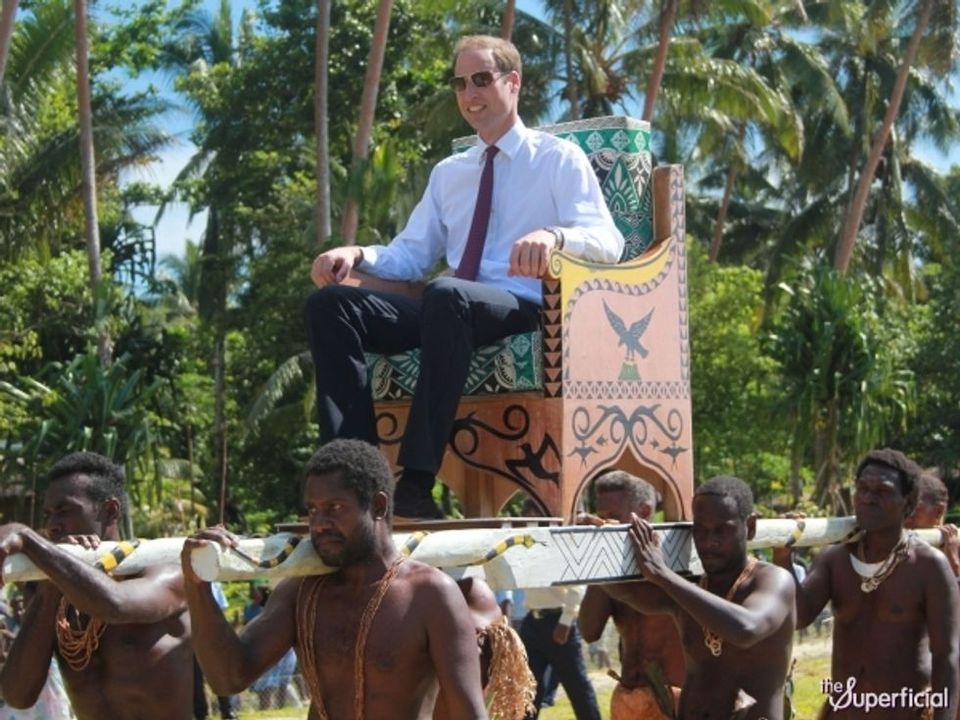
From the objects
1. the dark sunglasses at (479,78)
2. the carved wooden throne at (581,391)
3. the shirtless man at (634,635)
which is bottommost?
the shirtless man at (634,635)

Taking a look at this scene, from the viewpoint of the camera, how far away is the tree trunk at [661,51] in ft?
80.4

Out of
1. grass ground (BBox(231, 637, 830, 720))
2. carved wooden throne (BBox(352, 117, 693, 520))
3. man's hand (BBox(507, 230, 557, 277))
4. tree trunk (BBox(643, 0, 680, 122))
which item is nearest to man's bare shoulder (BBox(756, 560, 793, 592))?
carved wooden throne (BBox(352, 117, 693, 520))

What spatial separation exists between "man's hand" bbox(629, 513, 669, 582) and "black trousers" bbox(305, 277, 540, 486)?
2.63 feet

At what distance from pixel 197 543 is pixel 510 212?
10.4 ft

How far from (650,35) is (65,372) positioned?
1340 cm

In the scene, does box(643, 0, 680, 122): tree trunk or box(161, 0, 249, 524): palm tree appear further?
box(161, 0, 249, 524): palm tree

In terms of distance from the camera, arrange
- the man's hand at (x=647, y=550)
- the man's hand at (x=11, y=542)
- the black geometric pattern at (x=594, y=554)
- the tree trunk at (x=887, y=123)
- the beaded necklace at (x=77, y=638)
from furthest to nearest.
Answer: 1. the tree trunk at (x=887, y=123)
2. the man's hand at (x=647, y=550)
3. the black geometric pattern at (x=594, y=554)
4. the beaded necklace at (x=77, y=638)
5. the man's hand at (x=11, y=542)

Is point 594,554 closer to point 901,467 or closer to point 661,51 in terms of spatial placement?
point 901,467

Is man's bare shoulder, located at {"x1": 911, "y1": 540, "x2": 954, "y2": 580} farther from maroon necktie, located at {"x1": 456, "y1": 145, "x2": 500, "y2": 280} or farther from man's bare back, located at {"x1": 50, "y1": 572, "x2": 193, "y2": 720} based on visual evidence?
man's bare back, located at {"x1": 50, "y1": 572, "x2": 193, "y2": 720}

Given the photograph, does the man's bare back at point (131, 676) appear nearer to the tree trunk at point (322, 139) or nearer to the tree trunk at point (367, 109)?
the tree trunk at point (367, 109)

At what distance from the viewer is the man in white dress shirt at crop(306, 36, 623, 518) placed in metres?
6.03

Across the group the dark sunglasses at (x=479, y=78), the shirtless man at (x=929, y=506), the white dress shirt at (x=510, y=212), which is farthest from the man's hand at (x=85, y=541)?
the shirtless man at (x=929, y=506)

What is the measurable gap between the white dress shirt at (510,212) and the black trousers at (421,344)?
372mm

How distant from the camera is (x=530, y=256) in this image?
6113 millimetres
